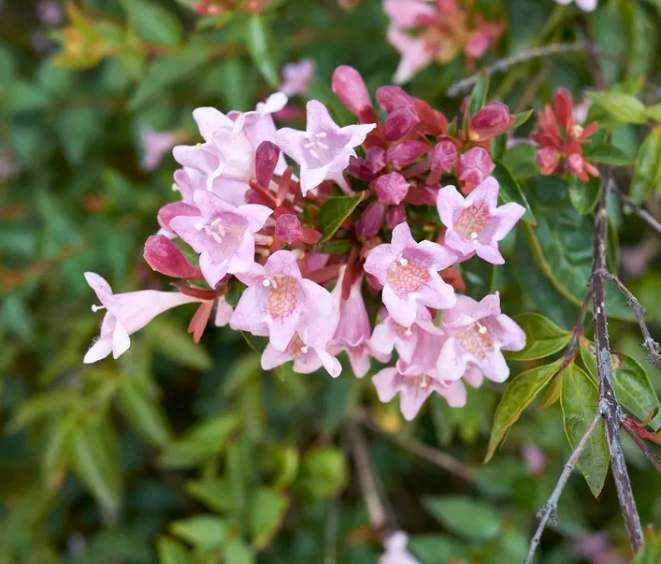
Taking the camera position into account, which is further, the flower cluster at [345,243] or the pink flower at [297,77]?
the pink flower at [297,77]

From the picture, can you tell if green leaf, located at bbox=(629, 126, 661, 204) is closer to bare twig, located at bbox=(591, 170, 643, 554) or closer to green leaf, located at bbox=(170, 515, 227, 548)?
bare twig, located at bbox=(591, 170, 643, 554)

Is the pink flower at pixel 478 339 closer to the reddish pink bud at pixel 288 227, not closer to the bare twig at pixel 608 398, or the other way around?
the bare twig at pixel 608 398

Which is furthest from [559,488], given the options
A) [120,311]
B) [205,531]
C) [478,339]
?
[205,531]

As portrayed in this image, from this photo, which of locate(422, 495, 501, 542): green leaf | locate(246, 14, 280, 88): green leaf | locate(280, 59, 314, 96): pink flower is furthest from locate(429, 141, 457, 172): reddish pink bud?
locate(422, 495, 501, 542): green leaf

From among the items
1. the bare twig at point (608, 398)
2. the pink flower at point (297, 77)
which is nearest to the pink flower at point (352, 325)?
the bare twig at point (608, 398)

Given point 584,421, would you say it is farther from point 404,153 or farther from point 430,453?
point 430,453

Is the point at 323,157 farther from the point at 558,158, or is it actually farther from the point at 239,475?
the point at 239,475

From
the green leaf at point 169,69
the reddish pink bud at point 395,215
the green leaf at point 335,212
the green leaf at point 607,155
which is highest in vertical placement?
the green leaf at point 335,212
